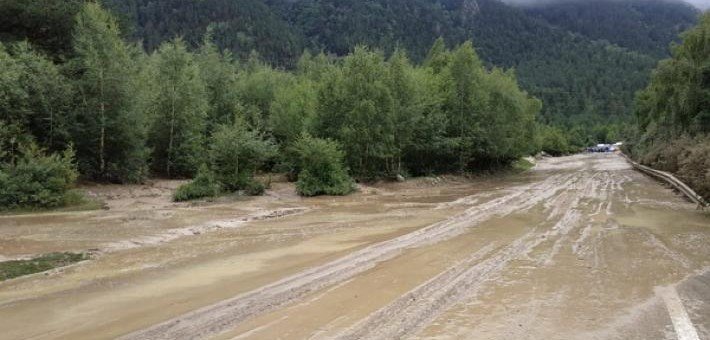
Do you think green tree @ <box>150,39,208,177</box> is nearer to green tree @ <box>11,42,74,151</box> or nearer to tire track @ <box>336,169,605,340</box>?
green tree @ <box>11,42,74,151</box>

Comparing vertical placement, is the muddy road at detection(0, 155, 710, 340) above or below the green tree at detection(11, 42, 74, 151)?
below

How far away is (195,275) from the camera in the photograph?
9.57m

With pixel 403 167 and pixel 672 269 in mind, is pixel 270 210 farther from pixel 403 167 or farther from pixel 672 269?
pixel 403 167

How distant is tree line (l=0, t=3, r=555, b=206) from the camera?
24406 mm

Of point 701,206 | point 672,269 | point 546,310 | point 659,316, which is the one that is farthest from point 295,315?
point 701,206

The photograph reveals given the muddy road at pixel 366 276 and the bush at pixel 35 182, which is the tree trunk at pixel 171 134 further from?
the muddy road at pixel 366 276

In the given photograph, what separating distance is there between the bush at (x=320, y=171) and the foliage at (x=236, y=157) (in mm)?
2044

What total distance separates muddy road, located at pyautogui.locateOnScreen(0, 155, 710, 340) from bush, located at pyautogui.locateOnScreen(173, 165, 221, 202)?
15.8ft

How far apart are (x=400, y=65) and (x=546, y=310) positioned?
28.3 m

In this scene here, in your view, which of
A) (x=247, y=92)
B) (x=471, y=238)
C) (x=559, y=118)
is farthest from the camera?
(x=559, y=118)

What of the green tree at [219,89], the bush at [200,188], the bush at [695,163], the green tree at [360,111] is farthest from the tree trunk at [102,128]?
the bush at [695,163]

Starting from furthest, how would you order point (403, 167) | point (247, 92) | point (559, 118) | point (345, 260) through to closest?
1. point (559, 118)
2. point (247, 92)
3. point (403, 167)
4. point (345, 260)

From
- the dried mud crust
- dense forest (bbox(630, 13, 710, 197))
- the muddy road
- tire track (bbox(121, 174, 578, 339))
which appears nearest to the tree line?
the muddy road

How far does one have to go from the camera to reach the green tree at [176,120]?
32.5 m
